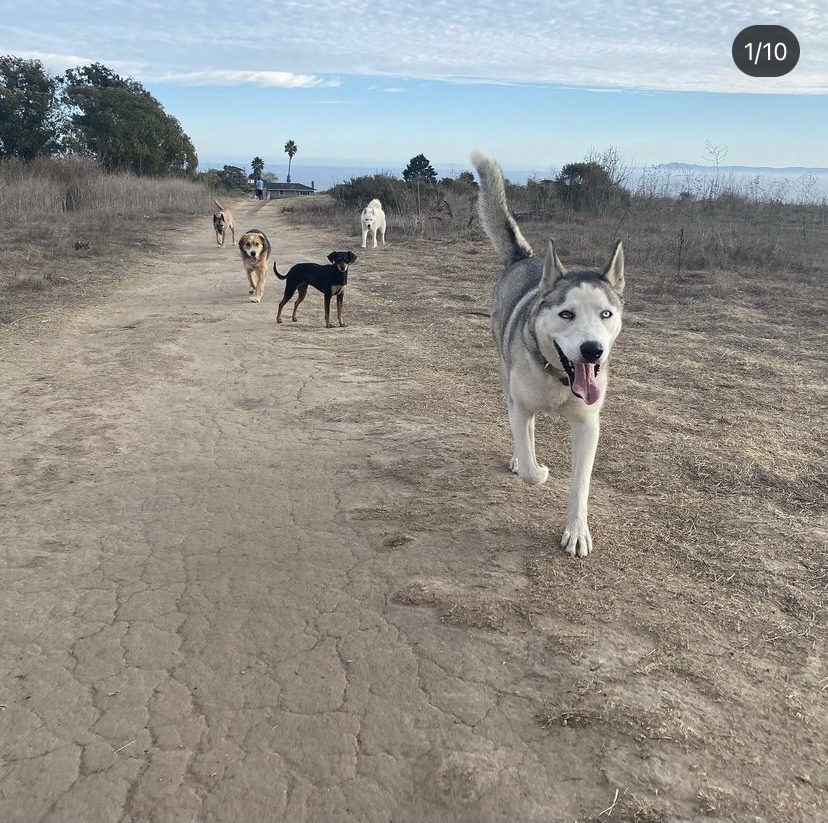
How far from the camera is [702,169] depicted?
16562mm

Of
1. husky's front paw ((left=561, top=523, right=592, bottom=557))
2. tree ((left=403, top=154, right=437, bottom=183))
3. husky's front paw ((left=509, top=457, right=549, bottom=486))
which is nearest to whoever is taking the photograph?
husky's front paw ((left=561, top=523, right=592, bottom=557))

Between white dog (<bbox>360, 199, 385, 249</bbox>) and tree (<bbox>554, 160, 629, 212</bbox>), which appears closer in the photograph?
white dog (<bbox>360, 199, 385, 249</bbox>)

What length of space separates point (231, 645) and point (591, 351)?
6.30ft

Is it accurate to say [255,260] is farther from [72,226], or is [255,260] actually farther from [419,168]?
A: [419,168]

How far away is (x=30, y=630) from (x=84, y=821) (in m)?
1.03

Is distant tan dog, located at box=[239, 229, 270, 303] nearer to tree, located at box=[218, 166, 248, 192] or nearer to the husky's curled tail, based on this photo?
the husky's curled tail

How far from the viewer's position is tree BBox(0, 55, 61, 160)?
29.6 metres

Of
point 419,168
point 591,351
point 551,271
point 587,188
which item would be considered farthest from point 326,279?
point 419,168

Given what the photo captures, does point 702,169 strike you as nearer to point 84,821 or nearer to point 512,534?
point 512,534

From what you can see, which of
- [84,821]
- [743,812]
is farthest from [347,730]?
[743,812]

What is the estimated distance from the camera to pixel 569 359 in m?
2.96

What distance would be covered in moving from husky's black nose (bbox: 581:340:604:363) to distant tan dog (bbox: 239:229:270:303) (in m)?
7.54

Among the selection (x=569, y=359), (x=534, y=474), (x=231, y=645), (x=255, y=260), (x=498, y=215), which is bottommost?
(x=231, y=645)

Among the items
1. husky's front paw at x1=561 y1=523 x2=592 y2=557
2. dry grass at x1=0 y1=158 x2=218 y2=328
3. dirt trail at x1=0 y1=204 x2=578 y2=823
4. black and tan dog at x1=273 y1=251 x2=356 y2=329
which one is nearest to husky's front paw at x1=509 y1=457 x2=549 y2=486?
husky's front paw at x1=561 y1=523 x2=592 y2=557
